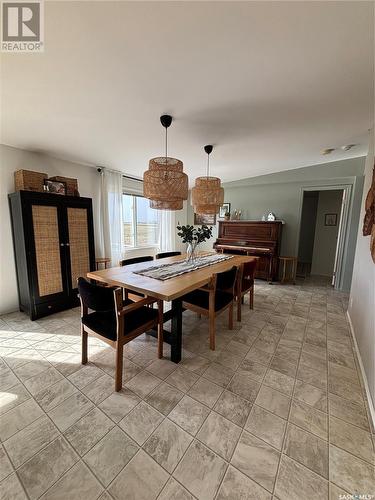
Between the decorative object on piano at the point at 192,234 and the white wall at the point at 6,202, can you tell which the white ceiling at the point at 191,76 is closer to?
the white wall at the point at 6,202

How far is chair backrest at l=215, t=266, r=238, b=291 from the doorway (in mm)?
3750

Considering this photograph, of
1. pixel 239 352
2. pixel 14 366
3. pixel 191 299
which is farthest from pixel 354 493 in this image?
pixel 14 366

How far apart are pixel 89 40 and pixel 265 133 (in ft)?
7.36

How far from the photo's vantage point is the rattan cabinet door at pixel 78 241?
9.76 feet

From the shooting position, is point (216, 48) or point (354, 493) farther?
point (216, 48)

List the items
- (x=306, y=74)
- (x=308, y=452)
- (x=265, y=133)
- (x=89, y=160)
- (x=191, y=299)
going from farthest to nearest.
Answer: (x=89, y=160)
(x=265, y=133)
(x=191, y=299)
(x=306, y=74)
(x=308, y=452)

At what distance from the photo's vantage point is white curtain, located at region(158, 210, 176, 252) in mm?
5344

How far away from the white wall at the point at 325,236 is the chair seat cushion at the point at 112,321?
5.06 meters

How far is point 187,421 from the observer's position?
1.36 metres

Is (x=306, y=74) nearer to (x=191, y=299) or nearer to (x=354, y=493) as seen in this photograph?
(x=191, y=299)

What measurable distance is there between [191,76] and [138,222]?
362 centimetres

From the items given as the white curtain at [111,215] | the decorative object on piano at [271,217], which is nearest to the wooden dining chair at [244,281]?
the decorative object on piano at [271,217]

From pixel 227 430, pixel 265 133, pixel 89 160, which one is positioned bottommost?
pixel 227 430

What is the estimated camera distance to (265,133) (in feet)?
8.96
